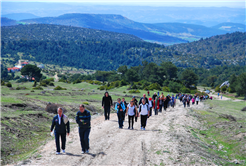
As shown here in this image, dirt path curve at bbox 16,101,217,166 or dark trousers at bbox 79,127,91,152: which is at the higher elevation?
dark trousers at bbox 79,127,91,152

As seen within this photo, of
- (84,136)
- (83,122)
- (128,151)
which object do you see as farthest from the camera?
(128,151)

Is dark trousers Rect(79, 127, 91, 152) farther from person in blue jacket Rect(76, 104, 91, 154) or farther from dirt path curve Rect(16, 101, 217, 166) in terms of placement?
dirt path curve Rect(16, 101, 217, 166)

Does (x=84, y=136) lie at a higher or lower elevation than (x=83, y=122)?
lower

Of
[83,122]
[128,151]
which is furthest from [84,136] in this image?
[128,151]

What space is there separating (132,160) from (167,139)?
164 inches

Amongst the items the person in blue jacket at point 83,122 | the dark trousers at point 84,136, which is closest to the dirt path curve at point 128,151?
the dark trousers at point 84,136

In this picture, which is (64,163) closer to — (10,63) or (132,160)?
(132,160)

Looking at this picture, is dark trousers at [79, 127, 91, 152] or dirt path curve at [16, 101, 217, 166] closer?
dirt path curve at [16, 101, 217, 166]

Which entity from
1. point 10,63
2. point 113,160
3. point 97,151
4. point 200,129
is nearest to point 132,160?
point 113,160

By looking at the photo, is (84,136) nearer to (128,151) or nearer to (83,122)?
(83,122)

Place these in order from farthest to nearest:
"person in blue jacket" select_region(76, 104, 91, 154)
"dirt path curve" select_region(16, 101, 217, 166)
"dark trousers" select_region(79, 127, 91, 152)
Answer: "dark trousers" select_region(79, 127, 91, 152) < "person in blue jacket" select_region(76, 104, 91, 154) < "dirt path curve" select_region(16, 101, 217, 166)

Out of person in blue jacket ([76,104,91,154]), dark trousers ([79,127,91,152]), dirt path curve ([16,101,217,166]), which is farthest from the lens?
dark trousers ([79,127,91,152])

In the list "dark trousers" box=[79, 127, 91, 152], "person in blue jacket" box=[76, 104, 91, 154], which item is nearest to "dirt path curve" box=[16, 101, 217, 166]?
"dark trousers" box=[79, 127, 91, 152]

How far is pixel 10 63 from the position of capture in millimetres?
192250
